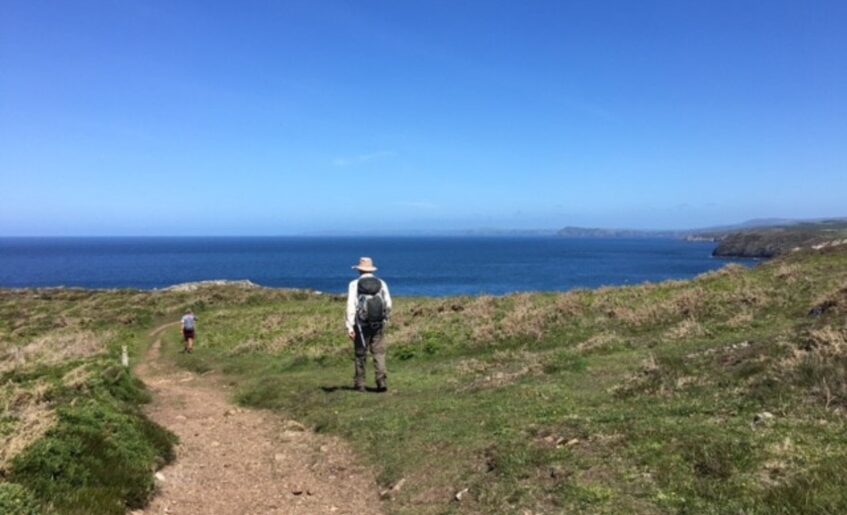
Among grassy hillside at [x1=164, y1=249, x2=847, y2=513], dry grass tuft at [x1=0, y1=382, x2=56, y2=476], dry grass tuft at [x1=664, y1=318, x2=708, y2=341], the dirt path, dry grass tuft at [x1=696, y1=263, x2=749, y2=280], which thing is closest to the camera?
grassy hillside at [x1=164, y1=249, x2=847, y2=513]

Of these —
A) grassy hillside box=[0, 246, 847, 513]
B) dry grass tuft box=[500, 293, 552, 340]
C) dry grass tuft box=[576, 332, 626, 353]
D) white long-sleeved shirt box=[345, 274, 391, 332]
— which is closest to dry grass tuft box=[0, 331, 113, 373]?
grassy hillside box=[0, 246, 847, 513]

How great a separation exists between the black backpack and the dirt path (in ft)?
9.15

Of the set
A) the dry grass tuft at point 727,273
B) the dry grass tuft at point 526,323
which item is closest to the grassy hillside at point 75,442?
the dry grass tuft at point 526,323

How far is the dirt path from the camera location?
865cm

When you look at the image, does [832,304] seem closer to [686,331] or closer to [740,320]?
[740,320]

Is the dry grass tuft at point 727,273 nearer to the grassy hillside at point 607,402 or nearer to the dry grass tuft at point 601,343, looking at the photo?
the grassy hillside at point 607,402

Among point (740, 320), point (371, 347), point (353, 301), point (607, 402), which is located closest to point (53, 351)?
point (371, 347)

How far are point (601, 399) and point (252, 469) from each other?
6.11 metres

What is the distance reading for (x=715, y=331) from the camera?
17578mm

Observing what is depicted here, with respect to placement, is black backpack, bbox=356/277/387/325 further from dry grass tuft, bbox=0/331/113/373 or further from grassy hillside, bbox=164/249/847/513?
dry grass tuft, bbox=0/331/113/373

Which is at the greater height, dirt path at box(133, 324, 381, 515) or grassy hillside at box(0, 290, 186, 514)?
grassy hillside at box(0, 290, 186, 514)

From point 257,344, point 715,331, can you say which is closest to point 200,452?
point 715,331

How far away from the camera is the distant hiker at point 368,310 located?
14383 mm

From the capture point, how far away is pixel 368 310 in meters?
14.4
